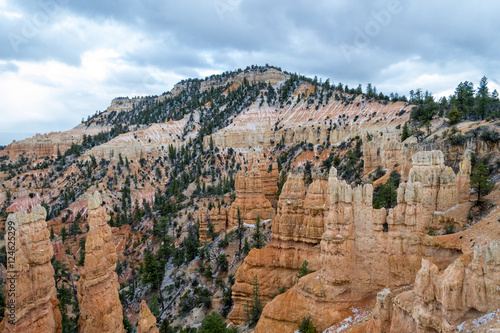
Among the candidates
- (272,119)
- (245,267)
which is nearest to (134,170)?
(272,119)

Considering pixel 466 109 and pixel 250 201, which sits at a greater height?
pixel 466 109

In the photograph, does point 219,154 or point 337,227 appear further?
point 219,154

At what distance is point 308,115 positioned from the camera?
386 ft

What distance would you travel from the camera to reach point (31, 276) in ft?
50.6

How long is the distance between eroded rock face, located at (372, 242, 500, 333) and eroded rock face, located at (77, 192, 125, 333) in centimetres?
1564

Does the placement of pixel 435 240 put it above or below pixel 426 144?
below

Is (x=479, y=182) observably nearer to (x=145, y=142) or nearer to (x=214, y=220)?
(x=214, y=220)

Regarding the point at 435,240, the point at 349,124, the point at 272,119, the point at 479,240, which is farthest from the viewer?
the point at 272,119

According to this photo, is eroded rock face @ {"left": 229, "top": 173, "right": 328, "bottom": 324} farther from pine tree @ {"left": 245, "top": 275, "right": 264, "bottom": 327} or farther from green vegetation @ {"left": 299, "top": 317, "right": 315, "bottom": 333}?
green vegetation @ {"left": 299, "top": 317, "right": 315, "bottom": 333}

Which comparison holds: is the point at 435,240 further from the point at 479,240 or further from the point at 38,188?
the point at 38,188

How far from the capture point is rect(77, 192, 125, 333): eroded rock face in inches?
A: 702

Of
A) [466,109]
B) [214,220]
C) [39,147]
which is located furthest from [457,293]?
[39,147]

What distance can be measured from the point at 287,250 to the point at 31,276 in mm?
19185

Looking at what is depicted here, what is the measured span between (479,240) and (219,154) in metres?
100
